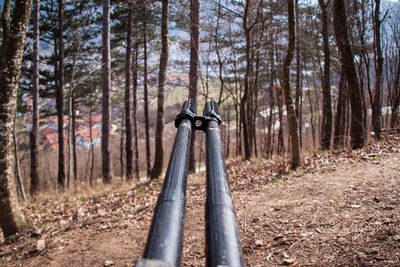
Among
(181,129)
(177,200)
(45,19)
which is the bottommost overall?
(177,200)

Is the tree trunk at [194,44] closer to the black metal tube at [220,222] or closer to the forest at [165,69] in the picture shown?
the forest at [165,69]

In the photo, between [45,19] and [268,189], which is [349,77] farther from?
[45,19]

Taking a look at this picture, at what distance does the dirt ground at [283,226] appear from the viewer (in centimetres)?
213

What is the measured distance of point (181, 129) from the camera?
1.62m

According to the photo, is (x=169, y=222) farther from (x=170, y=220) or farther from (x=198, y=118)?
(x=198, y=118)

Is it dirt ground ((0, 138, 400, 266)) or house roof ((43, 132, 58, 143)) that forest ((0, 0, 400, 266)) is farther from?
house roof ((43, 132, 58, 143))

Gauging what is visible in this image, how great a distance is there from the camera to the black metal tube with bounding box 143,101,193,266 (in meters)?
0.75

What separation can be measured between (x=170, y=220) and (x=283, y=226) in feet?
7.67

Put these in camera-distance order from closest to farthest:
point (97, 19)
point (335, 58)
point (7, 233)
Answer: point (7, 233) → point (97, 19) → point (335, 58)

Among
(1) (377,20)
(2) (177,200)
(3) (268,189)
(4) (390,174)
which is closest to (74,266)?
(2) (177,200)

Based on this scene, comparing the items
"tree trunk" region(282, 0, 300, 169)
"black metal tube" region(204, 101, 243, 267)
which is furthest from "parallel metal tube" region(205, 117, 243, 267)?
"tree trunk" region(282, 0, 300, 169)

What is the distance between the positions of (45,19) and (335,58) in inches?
724

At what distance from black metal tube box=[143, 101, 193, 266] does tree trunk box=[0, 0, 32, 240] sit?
3289mm

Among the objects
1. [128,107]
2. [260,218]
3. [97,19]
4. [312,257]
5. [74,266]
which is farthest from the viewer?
[97,19]
